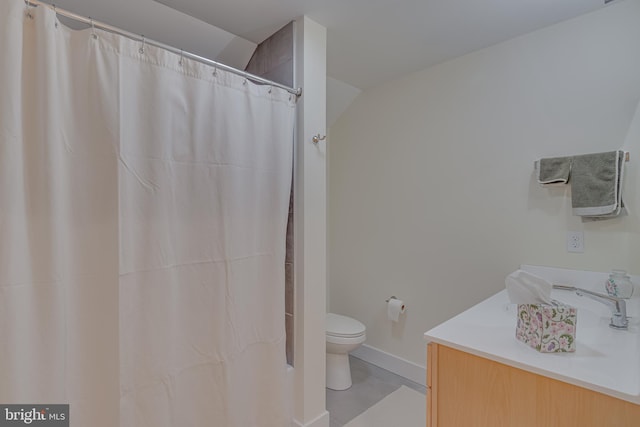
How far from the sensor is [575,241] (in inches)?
68.5

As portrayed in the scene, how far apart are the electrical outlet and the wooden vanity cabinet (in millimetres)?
1137

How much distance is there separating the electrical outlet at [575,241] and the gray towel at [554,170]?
0.30m

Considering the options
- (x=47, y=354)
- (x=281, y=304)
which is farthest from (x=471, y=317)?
(x=47, y=354)

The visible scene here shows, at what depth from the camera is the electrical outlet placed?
1722 mm

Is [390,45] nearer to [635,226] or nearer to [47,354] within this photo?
[635,226]

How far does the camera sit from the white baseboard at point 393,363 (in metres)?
2.38

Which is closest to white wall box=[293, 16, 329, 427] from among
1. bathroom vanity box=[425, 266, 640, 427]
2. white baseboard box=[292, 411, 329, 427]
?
white baseboard box=[292, 411, 329, 427]

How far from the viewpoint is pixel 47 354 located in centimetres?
106

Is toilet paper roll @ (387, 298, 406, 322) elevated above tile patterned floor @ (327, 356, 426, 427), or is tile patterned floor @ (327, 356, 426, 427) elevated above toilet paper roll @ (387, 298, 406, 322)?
toilet paper roll @ (387, 298, 406, 322)

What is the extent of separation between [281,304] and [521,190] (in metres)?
1.60

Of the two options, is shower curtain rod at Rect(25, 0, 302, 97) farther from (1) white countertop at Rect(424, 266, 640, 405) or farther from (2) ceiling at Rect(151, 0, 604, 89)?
(1) white countertop at Rect(424, 266, 640, 405)

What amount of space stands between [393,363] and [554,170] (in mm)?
1808

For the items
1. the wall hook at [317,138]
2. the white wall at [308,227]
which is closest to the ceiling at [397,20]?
the white wall at [308,227]

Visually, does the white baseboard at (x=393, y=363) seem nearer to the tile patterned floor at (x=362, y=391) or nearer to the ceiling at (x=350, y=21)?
the tile patterned floor at (x=362, y=391)
